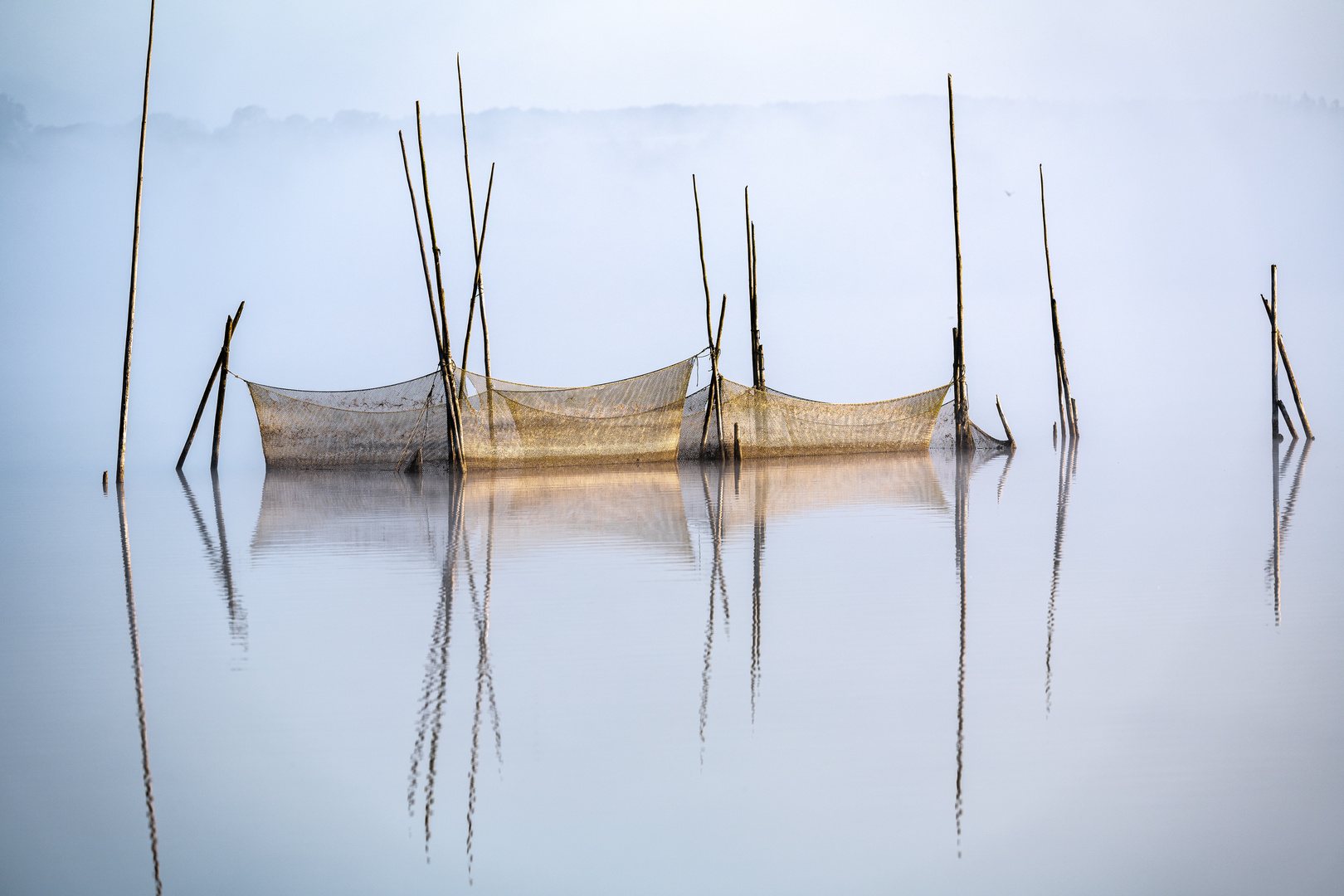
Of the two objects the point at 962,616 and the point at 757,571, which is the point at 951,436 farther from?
the point at 962,616

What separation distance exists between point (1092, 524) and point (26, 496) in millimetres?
6662

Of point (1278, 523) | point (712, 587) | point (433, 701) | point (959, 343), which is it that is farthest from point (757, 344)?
point (433, 701)


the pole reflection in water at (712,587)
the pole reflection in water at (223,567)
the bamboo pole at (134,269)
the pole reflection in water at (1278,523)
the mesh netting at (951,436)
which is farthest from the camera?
the mesh netting at (951,436)

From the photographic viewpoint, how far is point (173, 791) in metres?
1.63

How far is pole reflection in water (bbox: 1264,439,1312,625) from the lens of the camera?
2.98 metres

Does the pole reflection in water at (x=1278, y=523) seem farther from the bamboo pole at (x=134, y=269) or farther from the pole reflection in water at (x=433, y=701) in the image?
the bamboo pole at (x=134, y=269)

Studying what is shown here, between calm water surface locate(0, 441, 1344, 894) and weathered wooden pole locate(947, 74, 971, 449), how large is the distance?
22.4 ft

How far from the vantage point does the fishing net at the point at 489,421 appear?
9.47 meters

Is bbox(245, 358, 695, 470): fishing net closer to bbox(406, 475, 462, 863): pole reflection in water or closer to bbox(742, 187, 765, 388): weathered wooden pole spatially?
bbox(742, 187, 765, 388): weathered wooden pole

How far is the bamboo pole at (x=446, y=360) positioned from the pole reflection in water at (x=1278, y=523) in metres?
5.46

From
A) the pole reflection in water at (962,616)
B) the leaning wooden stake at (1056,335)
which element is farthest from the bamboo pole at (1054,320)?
the pole reflection in water at (962,616)

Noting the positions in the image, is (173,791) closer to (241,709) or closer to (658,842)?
(241,709)

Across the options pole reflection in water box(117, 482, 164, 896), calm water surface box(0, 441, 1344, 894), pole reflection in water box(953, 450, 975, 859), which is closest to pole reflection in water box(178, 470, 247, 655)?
calm water surface box(0, 441, 1344, 894)

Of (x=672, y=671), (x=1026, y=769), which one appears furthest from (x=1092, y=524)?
(x=1026, y=769)
